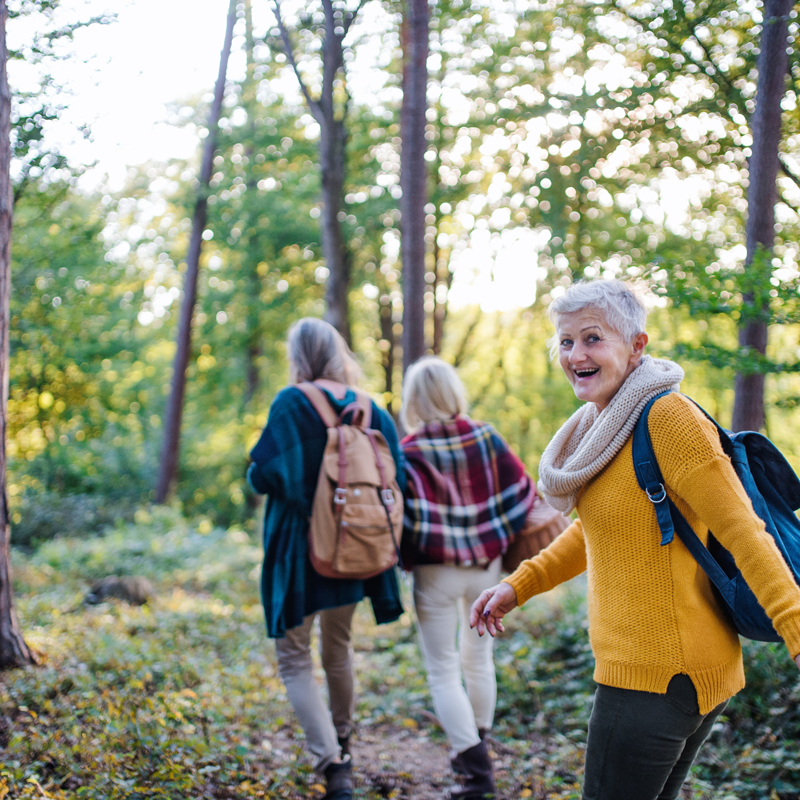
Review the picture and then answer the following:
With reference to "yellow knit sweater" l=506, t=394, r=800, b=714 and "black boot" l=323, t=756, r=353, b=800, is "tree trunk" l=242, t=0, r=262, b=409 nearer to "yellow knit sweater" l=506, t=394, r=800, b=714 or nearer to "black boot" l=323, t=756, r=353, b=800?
"black boot" l=323, t=756, r=353, b=800

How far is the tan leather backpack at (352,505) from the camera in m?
3.38

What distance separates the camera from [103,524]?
14.0m

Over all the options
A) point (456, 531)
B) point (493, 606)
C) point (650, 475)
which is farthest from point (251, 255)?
point (650, 475)

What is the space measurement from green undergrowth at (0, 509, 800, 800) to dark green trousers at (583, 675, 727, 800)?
1.95 metres

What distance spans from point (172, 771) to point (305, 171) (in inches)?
605

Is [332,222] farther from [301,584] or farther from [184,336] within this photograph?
[301,584]

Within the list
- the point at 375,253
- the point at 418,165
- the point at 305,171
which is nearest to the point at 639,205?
the point at 418,165

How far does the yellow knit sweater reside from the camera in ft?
5.68

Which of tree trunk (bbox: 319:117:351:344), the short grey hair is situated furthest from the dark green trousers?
tree trunk (bbox: 319:117:351:344)

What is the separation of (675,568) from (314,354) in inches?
92.9

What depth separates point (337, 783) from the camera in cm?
348

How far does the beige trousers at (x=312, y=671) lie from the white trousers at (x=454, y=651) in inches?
16.7

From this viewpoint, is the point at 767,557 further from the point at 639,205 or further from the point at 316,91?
the point at 316,91

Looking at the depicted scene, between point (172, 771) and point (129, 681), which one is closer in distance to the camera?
point (172, 771)
